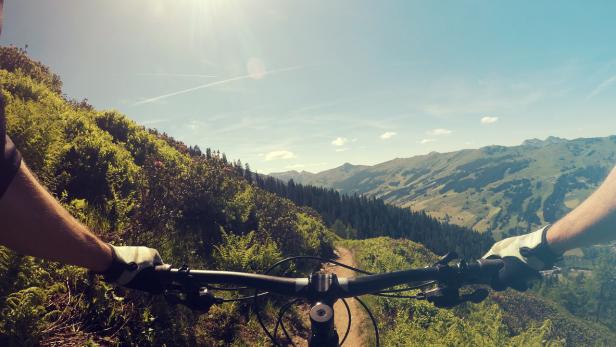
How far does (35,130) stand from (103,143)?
2498mm

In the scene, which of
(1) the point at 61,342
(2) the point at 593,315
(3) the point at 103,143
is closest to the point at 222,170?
(3) the point at 103,143

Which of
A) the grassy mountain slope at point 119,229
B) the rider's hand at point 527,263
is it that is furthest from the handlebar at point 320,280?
the grassy mountain slope at point 119,229

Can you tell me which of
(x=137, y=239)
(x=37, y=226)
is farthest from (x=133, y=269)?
(x=137, y=239)

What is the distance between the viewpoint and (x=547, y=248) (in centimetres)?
310

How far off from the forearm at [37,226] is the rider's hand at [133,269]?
25cm

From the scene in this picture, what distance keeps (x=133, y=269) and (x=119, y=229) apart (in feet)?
17.6

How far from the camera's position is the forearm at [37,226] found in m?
1.72

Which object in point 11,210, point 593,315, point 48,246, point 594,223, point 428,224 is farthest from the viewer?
point 428,224

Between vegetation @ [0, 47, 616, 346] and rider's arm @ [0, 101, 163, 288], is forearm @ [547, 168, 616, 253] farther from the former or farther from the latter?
vegetation @ [0, 47, 616, 346]

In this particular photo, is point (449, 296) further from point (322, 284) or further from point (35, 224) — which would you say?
point (35, 224)

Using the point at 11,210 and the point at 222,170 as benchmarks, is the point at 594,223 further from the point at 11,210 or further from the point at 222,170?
the point at 222,170

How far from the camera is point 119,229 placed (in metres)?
7.05

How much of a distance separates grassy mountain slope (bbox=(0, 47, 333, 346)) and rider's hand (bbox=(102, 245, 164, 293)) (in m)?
2.91

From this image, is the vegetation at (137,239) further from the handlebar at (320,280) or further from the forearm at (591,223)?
the forearm at (591,223)
